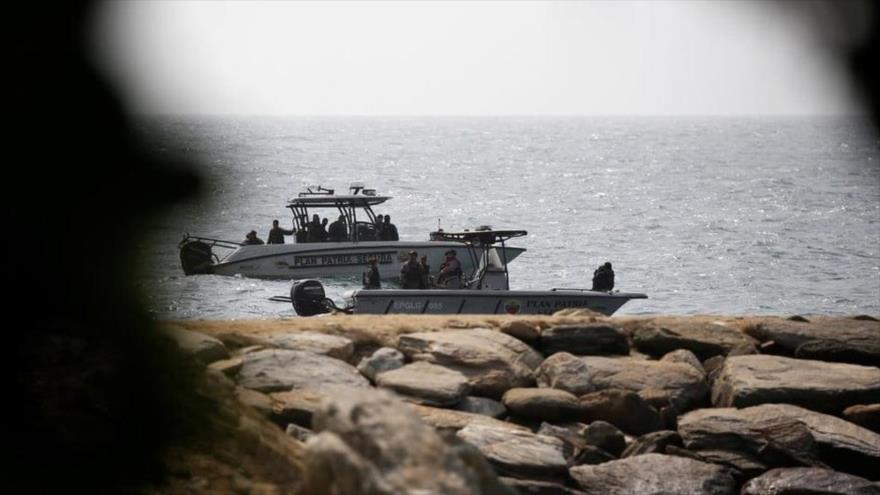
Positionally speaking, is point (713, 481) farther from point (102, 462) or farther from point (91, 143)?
point (91, 143)

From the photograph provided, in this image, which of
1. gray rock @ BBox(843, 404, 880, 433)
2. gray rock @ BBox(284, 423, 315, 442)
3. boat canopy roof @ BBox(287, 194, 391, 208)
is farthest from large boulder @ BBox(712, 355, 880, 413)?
boat canopy roof @ BBox(287, 194, 391, 208)

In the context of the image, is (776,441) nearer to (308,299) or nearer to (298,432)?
(298,432)

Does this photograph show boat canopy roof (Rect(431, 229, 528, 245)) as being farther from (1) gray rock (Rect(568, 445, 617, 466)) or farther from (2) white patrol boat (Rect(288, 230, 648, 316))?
(1) gray rock (Rect(568, 445, 617, 466))

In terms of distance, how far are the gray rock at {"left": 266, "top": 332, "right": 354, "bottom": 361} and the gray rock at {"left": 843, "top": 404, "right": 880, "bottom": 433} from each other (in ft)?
14.1

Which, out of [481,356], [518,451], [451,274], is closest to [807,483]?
[518,451]

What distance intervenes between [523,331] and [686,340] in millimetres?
1661

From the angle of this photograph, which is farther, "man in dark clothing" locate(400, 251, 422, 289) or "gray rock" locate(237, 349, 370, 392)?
"man in dark clothing" locate(400, 251, 422, 289)

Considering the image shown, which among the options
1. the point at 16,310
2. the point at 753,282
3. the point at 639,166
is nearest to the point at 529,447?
the point at 16,310

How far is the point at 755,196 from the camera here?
8744 cm

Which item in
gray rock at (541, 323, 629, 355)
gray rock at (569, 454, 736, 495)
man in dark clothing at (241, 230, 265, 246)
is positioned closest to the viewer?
gray rock at (569, 454, 736, 495)

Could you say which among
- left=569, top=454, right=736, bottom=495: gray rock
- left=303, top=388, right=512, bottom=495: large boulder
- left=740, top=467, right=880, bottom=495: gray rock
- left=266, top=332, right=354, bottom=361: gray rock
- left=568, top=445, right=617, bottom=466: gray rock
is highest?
left=303, top=388, right=512, bottom=495: large boulder

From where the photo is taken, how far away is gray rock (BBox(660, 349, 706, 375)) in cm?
1128

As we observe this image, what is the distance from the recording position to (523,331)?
1133 cm

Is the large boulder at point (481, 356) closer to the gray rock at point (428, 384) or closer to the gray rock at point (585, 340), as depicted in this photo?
the gray rock at point (428, 384)
